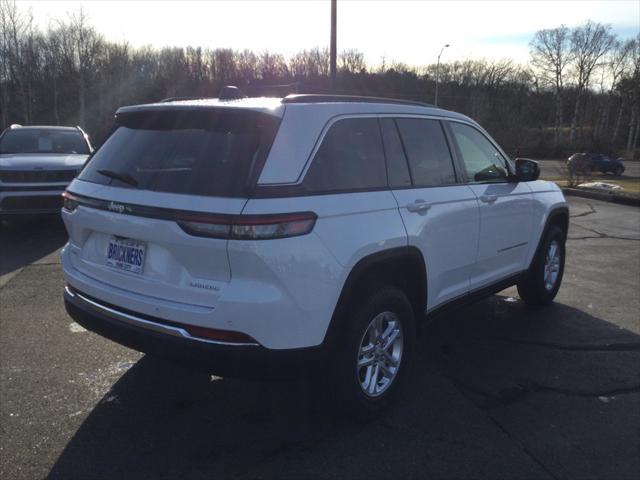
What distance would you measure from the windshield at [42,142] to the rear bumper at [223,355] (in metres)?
8.04

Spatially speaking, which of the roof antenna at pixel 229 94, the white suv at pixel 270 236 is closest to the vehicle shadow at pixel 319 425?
the white suv at pixel 270 236

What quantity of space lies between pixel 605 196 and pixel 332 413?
51.5 ft

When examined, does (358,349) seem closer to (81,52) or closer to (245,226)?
(245,226)

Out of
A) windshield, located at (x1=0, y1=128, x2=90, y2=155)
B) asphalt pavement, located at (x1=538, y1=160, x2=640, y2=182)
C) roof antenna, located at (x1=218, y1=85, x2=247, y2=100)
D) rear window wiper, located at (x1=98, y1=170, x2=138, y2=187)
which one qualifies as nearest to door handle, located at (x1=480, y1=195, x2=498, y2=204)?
roof antenna, located at (x1=218, y1=85, x2=247, y2=100)

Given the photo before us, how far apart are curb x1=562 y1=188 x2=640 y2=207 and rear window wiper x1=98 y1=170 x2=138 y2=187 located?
1539 centimetres

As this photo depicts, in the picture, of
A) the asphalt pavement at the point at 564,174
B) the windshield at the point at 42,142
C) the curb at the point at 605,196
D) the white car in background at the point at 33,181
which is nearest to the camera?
the white car in background at the point at 33,181

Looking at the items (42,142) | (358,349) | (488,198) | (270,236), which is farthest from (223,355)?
(42,142)

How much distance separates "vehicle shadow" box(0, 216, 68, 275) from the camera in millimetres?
7252

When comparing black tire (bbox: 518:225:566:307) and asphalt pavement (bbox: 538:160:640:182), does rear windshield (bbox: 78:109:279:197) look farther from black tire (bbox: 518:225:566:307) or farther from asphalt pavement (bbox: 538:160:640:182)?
asphalt pavement (bbox: 538:160:640:182)

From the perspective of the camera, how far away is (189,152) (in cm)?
288

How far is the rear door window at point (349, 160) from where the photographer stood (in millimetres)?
2852

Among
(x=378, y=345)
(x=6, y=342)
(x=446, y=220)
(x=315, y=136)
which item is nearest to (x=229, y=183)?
(x=315, y=136)

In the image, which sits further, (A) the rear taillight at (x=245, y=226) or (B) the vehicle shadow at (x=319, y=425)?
(B) the vehicle shadow at (x=319, y=425)

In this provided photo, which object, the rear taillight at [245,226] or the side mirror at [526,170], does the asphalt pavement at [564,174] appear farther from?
the rear taillight at [245,226]
